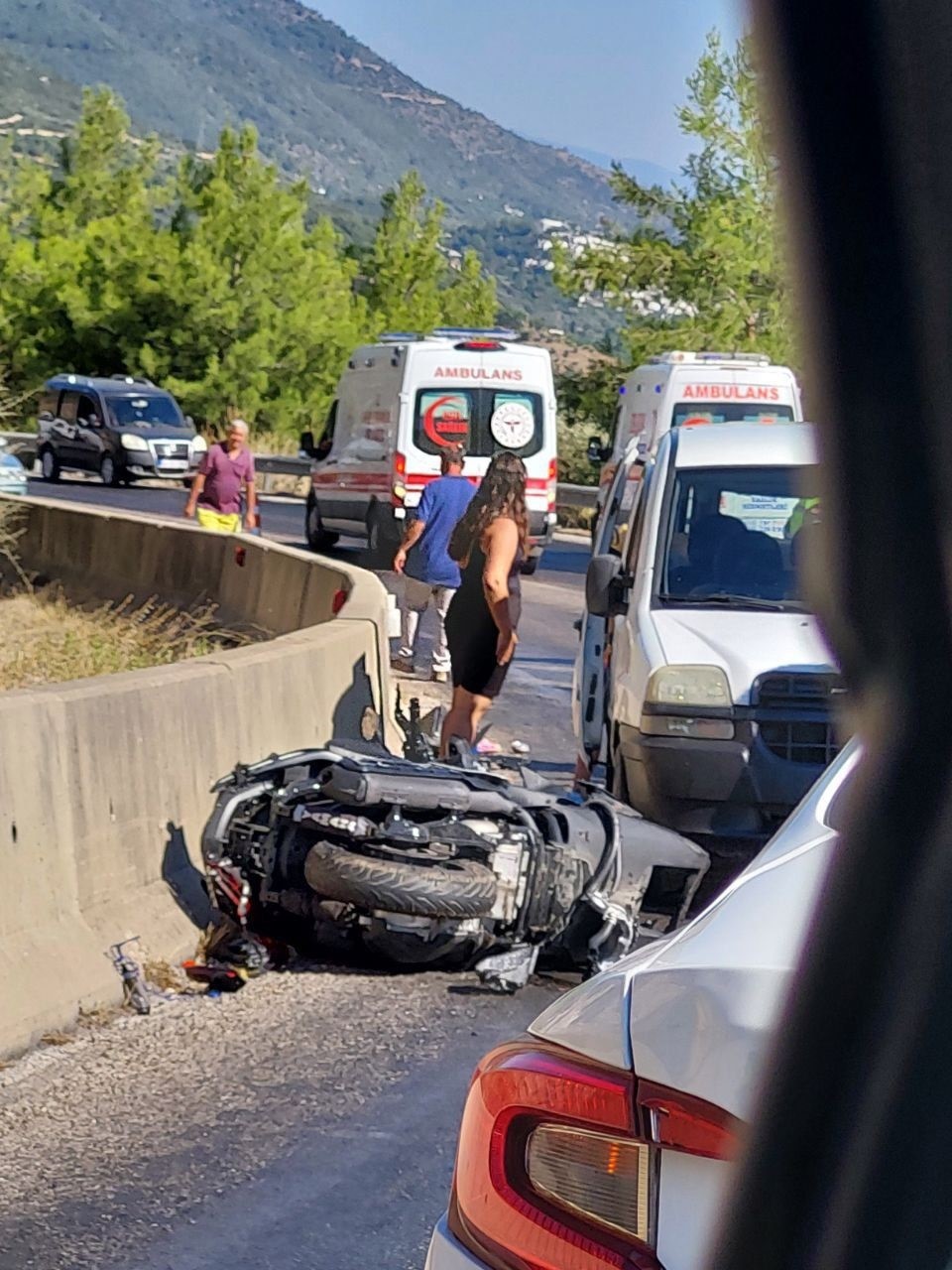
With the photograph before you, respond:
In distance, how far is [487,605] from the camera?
10.1 m

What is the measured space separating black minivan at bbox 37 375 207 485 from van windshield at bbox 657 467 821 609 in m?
28.6

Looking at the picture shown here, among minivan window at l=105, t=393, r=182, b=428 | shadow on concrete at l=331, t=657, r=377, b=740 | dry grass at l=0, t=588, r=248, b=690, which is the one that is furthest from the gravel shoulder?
minivan window at l=105, t=393, r=182, b=428

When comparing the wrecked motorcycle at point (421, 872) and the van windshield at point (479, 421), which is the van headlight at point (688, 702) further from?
the van windshield at point (479, 421)

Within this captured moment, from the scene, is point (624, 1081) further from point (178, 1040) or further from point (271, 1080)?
point (178, 1040)

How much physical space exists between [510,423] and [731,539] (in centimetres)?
1328

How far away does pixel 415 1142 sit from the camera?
17.0ft

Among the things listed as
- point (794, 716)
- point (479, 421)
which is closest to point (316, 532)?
point (479, 421)

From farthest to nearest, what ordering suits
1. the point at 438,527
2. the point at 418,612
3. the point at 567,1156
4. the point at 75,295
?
the point at 75,295 < the point at 418,612 < the point at 438,527 < the point at 567,1156

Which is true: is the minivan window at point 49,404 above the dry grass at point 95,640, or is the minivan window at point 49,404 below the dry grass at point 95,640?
above

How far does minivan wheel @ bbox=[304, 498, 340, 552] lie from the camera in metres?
24.8

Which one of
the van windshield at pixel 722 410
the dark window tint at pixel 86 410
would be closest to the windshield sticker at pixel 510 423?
the van windshield at pixel 722 410

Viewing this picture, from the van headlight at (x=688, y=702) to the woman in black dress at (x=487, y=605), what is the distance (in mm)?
1989

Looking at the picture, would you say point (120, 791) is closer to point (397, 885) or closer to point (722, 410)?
point (397, 885)

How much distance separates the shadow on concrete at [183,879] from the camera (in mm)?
7039
